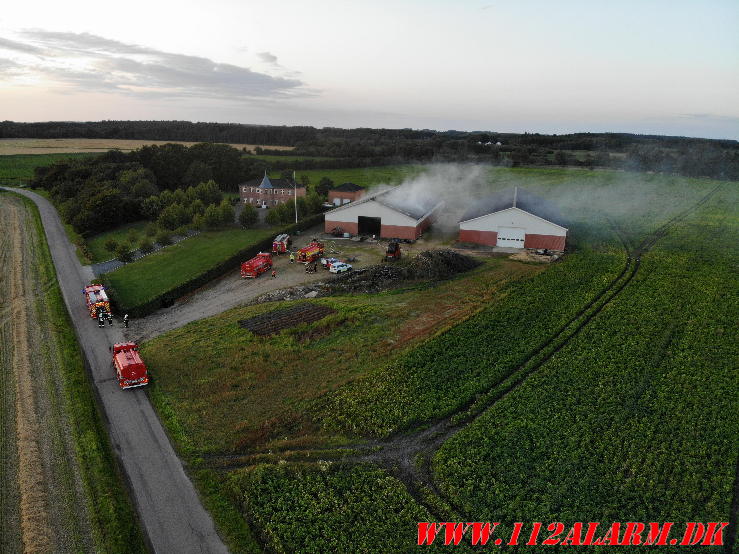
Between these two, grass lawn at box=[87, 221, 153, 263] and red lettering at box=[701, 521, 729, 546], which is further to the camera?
grass lawn at box=[87, 221, 153, 263]

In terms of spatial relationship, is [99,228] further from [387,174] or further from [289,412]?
[387,174]

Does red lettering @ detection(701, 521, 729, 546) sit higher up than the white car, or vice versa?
the white car

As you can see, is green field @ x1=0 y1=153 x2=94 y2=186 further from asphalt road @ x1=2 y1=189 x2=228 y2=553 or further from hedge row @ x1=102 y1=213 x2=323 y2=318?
asphalt road @ x1=2 y1=189 x2=228 y2=553

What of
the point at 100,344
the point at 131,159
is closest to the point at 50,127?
the point at 131,159

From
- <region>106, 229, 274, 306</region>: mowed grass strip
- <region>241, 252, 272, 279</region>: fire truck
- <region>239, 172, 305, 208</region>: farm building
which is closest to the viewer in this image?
<region>106, 229, 274, 306</region>: mowed grass strip

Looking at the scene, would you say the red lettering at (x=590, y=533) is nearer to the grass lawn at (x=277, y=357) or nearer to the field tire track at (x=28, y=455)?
the grass lawn at (x=277, y=357)

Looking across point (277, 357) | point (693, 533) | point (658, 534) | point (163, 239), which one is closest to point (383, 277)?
point (277, 357)

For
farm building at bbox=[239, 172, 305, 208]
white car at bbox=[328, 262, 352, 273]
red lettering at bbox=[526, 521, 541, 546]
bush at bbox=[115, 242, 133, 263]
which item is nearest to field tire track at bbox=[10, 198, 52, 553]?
bush at bbox=[115, 242, 133, 263]
